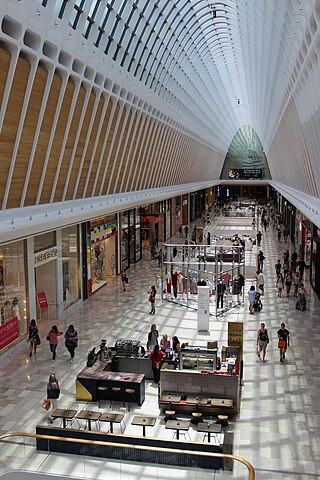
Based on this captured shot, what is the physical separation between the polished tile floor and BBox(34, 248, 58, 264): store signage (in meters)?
2.54

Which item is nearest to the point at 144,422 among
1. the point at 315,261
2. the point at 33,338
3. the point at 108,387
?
the point at 108,387

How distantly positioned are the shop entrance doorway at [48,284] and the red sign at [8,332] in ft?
10.2

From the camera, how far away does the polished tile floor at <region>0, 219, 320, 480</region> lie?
33.0 ft

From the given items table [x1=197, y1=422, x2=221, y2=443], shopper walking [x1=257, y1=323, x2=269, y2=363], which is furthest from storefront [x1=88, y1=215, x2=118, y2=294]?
table [x1=197, y1=422, x2=221, y2=443]

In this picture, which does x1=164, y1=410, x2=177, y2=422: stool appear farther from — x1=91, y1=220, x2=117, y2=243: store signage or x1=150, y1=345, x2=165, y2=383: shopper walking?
x1=91, y1=220, x2=117, y2=243: store signage

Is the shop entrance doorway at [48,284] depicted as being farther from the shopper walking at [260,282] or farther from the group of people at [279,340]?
the shopper walking at [260,282]

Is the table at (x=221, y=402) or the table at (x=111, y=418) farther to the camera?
the table at (x=221, y=402)

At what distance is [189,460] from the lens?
9.30 meters

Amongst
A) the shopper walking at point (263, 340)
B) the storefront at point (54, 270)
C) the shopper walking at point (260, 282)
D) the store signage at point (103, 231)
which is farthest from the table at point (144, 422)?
the shopper walking at point (260, 282)

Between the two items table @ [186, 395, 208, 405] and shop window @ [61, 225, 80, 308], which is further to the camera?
shop window @ [61, 225, 80, 308]

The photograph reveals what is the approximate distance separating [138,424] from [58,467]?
7.04 ft

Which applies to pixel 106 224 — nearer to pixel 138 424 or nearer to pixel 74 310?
pixel 74 310

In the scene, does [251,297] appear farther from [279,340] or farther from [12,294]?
[12,294]

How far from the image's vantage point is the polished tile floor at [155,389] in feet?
33.0
